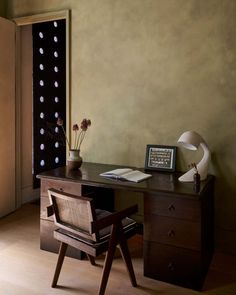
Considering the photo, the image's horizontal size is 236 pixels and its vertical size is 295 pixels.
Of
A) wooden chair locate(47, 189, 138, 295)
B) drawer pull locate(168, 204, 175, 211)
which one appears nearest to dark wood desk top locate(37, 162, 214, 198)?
drawer pull locate(168, 204, 175, 211)

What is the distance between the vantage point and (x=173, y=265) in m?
2.19

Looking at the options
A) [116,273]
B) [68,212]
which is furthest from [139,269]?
[68,212]

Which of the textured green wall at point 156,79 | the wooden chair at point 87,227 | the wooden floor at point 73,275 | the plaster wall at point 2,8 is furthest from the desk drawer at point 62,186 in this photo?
the plaster wall at point 2,8

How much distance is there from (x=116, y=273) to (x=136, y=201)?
2.64 ft

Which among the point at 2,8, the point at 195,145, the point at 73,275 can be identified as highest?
the point at 2,8

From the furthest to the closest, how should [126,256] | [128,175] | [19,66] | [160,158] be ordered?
1. [19,66]
2. [160,158]
3. [128,175]
4. [126,256]

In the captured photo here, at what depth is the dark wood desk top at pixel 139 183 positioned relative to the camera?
2168 millimetres

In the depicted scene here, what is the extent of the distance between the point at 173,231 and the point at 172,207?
169mm

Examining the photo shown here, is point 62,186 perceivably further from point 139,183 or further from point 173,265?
point 173,265

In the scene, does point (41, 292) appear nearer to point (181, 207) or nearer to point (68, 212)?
point (68, 212)

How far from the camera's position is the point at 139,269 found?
241 centimetres

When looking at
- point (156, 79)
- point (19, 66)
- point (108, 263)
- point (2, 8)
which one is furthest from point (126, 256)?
point (2, 8)

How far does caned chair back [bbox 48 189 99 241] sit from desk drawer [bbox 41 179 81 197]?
1.45ft

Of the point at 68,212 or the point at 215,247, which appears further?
the point at 215,247
